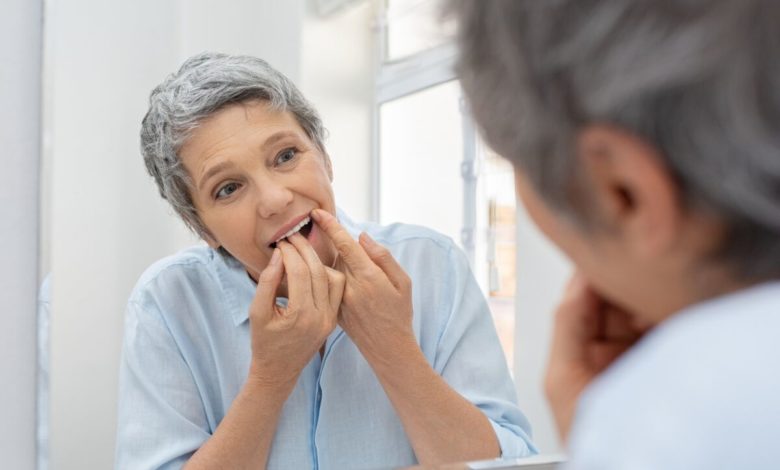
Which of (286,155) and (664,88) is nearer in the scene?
(664,88)

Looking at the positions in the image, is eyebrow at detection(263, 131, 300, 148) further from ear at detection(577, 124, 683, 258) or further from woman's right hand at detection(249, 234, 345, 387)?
ear at detection(577, 124, 683, 258)

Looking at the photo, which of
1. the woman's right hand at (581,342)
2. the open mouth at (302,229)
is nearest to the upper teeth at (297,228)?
the open mouth at (302,229)

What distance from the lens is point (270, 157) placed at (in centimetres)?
66

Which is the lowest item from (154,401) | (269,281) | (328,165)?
(154,401)

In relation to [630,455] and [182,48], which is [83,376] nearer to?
[182,48]

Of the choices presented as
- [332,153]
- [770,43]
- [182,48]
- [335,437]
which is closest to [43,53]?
[182,48]

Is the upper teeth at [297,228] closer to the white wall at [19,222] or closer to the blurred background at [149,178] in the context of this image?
the blurred background at [149,178]

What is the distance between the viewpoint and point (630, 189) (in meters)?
0.26

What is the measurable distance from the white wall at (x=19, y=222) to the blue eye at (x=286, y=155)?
0.20 m

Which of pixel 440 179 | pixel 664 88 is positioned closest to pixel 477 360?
pixel 440 179

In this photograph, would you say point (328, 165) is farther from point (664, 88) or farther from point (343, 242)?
point (664, 88)

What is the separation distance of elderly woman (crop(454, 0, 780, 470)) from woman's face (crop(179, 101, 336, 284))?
15.2 inches

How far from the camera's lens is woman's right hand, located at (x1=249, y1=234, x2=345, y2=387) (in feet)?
2.18

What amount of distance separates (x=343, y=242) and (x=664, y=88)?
459 mm
